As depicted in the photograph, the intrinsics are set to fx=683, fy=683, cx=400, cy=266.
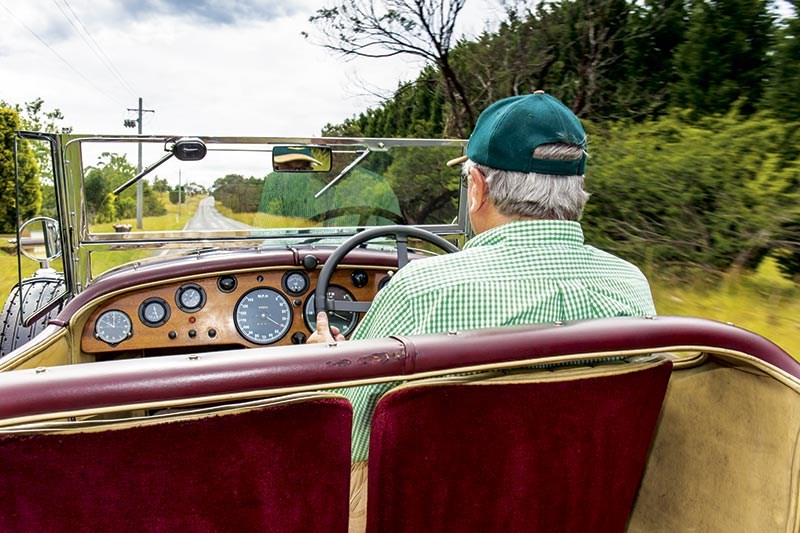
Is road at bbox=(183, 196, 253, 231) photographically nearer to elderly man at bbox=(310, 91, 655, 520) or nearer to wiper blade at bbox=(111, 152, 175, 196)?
wiper blade at bbox=(111, 152, 175, 196)

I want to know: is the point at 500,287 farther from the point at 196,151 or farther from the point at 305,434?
the point at 196,151

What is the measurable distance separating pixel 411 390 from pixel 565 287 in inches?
19.2

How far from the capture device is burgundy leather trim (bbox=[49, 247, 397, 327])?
286 cm

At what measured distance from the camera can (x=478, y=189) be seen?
5.43ft

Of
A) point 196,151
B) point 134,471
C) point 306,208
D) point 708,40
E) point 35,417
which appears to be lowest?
point 134,471

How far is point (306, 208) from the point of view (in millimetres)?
3463

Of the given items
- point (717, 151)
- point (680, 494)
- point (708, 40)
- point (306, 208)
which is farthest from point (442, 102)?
point (680, 494)

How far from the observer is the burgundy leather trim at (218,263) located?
9.38 ft

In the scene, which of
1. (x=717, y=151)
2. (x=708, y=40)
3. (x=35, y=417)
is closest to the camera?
(x=35, y=417)

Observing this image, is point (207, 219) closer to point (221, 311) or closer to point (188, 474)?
point (221, 311)

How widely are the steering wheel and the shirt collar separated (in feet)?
3.17

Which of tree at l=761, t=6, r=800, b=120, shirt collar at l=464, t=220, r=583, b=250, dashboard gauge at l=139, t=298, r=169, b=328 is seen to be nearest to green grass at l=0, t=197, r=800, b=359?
dashboard gauge at l=139, t=298, r=169, b=328

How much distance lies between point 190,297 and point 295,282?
1.51 feet

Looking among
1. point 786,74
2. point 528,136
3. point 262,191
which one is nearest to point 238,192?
point 262,191
